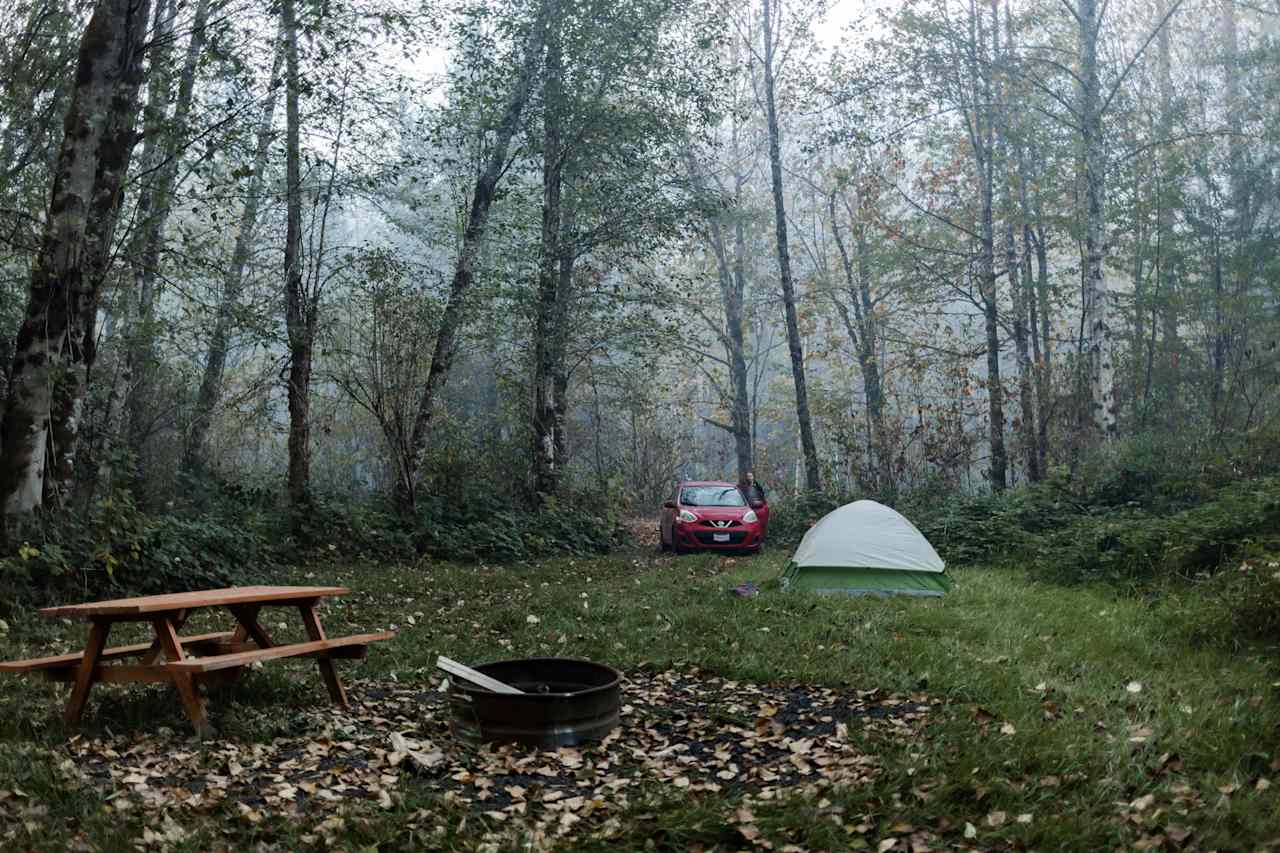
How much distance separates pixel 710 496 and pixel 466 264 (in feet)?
19.0

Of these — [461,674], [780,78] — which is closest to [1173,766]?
[461,674]

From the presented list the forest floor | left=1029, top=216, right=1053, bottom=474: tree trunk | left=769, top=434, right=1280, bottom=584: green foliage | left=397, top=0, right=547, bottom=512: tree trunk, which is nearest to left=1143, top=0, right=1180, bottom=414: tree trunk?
left=1029, top=216, right=1053, bottom=474: tree trunk

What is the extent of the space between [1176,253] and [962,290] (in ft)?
13.4

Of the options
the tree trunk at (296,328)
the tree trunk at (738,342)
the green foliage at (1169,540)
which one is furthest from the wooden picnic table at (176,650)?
the tree trunk at (738,342)

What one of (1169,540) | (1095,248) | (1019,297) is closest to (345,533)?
(1169,540)

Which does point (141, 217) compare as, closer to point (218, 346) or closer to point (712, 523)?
point (218, 346)

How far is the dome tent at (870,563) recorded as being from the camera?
34.4 ft

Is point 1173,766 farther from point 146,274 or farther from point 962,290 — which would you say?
point 962,290

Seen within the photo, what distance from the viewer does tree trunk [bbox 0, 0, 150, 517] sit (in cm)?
883

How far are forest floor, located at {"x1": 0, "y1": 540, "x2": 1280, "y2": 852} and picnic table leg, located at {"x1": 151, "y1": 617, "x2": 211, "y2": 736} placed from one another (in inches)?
5.1

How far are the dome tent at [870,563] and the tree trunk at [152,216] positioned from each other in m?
7.64

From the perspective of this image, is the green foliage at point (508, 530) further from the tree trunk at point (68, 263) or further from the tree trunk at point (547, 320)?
the tree trunk at point (68, 263)

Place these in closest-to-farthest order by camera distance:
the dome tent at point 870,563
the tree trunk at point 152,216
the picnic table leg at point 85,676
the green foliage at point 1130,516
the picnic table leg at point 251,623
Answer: the picnic table leg at point 85,676, the picnic table leg at point 251,623, the green foliage at point 1130,516, the dome tent at point 870,563, the tree trunk at point 152,216

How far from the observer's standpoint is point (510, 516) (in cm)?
1605
